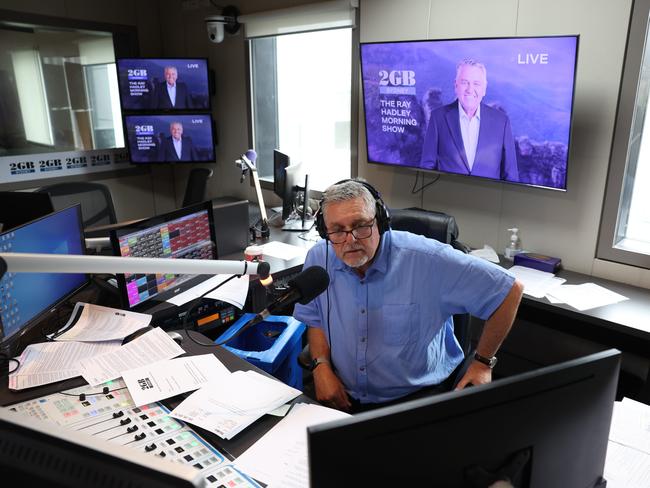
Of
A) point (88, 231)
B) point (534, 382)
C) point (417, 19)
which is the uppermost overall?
→ point (417, 19)

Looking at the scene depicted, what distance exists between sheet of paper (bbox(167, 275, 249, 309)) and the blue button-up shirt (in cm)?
50

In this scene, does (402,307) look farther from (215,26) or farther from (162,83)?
(162,83)

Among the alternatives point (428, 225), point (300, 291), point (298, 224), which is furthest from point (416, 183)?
point (300, 291)

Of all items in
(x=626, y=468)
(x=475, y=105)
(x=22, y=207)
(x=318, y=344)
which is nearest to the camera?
(x=626, y=468)

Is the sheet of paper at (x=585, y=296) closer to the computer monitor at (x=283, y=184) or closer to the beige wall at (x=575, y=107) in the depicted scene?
the beige wall at (x=575, y=107)

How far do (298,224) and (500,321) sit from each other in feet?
6.48

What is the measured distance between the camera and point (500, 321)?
63.2 inches

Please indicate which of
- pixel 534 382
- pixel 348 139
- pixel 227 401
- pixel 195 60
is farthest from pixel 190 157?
pixel 534 382

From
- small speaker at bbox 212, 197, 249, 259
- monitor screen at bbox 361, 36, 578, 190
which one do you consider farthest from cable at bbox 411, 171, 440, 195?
small speaker at bbox 212, 197, 249, 259

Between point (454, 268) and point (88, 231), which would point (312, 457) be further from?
point (88, 231)

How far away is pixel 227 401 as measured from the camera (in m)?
1.33

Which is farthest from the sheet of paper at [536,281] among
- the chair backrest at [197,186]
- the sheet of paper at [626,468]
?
the chair backrest at [197,186]

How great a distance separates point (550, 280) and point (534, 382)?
2.02 meters

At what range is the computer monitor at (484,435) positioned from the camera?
2.05 ft
